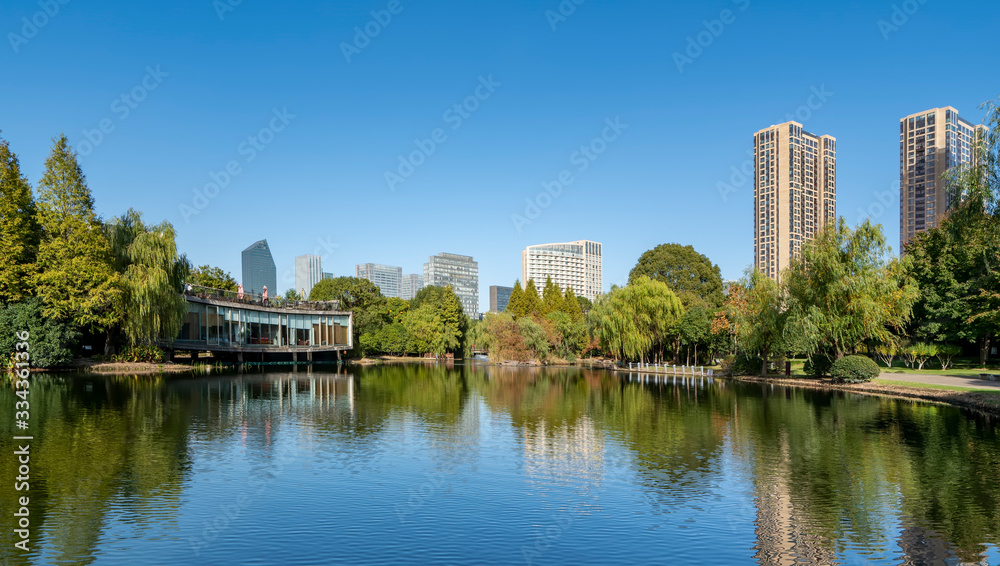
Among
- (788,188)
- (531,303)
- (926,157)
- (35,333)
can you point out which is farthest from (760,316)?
(926,157)

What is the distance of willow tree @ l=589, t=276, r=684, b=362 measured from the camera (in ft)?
185

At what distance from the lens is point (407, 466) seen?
16156 millimetres

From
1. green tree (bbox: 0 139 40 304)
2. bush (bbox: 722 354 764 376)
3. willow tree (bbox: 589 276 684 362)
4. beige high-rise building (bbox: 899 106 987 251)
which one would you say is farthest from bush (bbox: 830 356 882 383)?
beige high-rise building (bbox: 899 106 987 251)

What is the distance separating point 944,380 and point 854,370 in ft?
17.2

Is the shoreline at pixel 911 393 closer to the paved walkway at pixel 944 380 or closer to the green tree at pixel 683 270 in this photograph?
the paved walkway at pixel 944 380

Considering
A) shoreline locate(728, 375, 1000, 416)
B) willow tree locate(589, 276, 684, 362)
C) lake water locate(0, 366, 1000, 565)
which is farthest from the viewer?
willow tree locate(589, 276, 684, 362)

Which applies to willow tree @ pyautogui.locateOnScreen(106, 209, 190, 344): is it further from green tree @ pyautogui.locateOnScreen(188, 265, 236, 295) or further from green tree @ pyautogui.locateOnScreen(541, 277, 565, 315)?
green tree @ pyautogui.locateOnScreen(541, 277, 565, 315)

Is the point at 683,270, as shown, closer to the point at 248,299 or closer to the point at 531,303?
the point at 531,303

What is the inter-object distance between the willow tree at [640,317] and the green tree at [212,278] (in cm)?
4647

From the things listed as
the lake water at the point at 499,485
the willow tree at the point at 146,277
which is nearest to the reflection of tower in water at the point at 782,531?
the lake water at the point at 499,485

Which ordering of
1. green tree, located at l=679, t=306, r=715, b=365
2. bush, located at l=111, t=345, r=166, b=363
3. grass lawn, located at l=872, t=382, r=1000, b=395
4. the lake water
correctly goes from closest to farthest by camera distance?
the lake water < grass lawn, located at l=872, t=382, r=1000, b=395 < bush, located at l=111, t=345, r=166, b=363 < green tree, located at l=679, t=306, r=715, b=365

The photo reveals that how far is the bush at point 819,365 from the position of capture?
4084 centimetres

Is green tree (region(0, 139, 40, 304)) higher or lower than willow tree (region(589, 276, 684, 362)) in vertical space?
higher

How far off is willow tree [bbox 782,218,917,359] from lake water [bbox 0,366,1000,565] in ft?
35.9
